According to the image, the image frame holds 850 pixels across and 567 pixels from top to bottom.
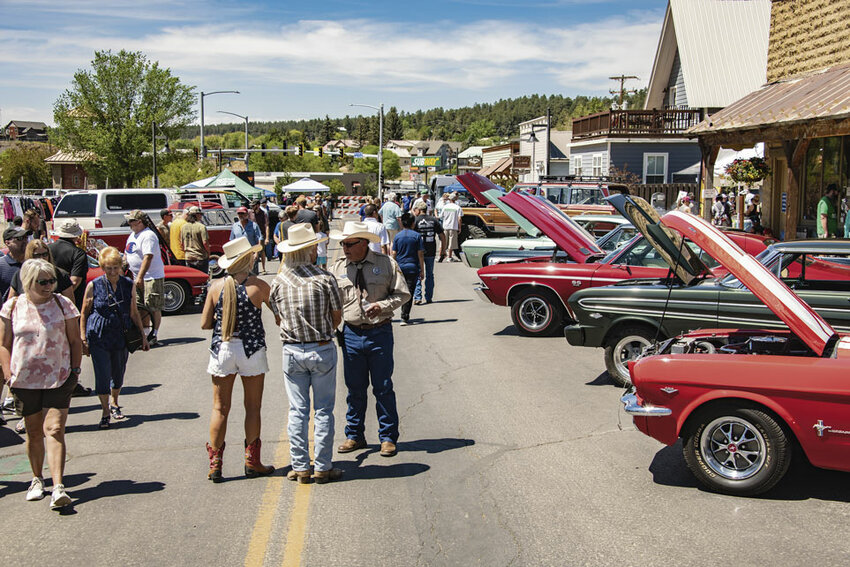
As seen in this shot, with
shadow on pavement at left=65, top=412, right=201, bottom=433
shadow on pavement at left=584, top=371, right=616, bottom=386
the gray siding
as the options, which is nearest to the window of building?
the gray siding

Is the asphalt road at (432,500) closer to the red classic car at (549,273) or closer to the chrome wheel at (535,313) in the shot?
the red classic car at (549,273)

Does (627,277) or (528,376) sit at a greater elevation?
(627,277)

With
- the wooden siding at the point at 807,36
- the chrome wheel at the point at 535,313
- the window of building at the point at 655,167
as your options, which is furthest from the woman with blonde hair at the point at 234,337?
the window of building at the point at 655,167

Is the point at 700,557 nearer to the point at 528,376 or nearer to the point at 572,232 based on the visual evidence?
the point at 528,376

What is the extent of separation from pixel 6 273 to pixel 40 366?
10.1 ft

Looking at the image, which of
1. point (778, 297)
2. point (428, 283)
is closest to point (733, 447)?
point (778, 297)

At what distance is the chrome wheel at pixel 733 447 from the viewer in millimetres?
5621

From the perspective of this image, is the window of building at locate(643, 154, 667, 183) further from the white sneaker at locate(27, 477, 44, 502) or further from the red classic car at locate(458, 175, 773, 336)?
the white sneaker at locate(27, 477, 44, 502)

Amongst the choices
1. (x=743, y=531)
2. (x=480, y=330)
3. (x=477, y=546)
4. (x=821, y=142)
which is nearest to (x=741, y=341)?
(x=743, y=531)

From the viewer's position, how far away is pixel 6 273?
8219 millimetres

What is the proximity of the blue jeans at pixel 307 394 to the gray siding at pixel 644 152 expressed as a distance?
30142mm

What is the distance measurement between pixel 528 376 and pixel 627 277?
7.68 ft

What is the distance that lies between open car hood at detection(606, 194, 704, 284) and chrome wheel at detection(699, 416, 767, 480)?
2.25 m

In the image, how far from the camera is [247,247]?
5961 mm
